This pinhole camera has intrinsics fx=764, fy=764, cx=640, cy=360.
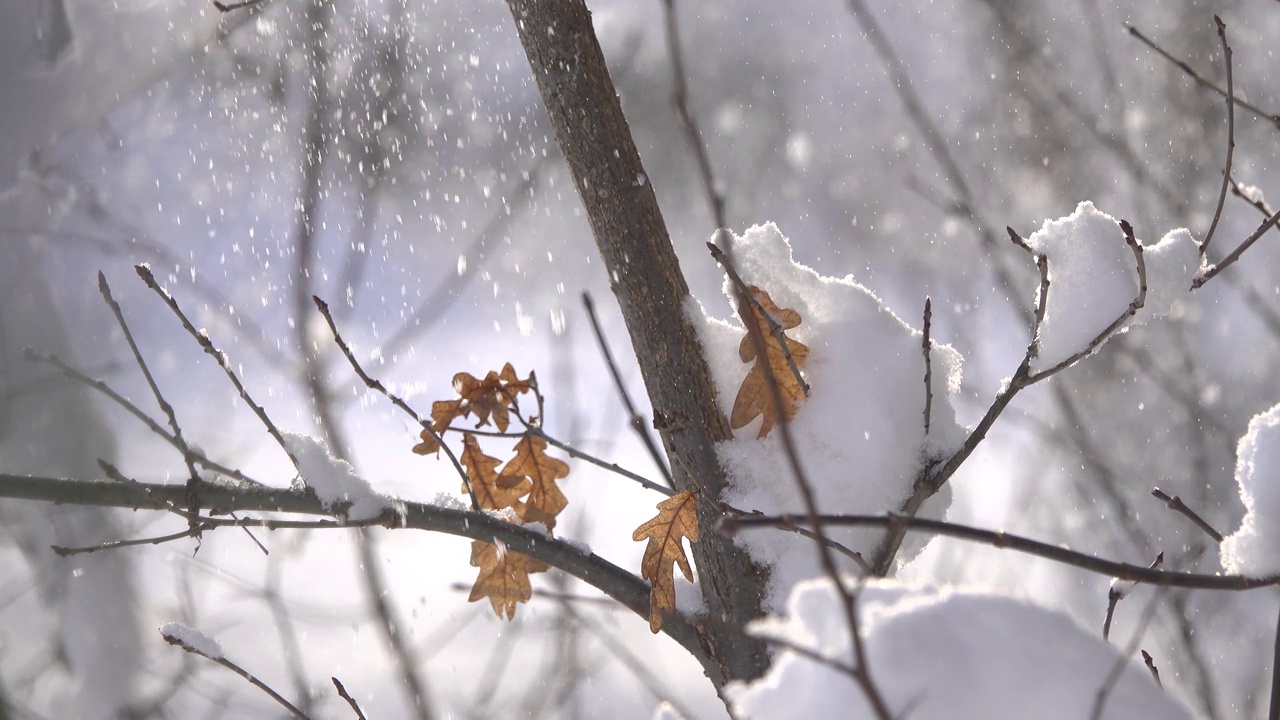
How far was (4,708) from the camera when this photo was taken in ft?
4.54

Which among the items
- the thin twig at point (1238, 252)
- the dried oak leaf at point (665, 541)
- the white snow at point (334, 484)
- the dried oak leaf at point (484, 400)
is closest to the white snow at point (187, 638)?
the white snow at point (334, 484)

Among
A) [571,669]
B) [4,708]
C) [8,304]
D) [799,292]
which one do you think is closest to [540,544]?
[799,292]

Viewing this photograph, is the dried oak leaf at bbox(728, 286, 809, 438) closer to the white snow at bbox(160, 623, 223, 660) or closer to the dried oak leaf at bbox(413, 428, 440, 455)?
the dried oak leaf at bbox(413, 428, 440, 455)

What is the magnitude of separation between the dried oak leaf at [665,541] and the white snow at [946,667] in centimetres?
35

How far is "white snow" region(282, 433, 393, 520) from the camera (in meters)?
0.71

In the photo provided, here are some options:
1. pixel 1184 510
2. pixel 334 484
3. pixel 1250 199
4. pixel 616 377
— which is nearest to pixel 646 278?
pixel 616 377

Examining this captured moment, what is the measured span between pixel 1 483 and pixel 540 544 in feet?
1.55

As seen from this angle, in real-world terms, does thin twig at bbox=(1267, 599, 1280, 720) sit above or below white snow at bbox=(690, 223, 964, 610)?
below

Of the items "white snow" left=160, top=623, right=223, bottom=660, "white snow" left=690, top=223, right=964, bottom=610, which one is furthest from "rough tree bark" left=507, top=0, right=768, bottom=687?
"white snow" left=160, top=623, right=223, bottom=660

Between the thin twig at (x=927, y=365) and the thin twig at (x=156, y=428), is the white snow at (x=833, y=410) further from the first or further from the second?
the thin twig at (x=156, y=428)

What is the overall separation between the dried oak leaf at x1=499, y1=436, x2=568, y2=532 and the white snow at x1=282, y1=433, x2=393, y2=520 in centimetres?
17

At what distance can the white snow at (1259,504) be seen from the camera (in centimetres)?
47

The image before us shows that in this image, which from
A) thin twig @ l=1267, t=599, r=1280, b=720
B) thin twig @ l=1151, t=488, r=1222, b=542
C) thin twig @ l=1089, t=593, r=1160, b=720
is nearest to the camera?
thin twig @ l=1089, t=593, r=1160, b=720

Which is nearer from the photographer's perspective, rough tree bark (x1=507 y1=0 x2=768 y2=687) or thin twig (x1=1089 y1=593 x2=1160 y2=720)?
thin twig (x1=1089 y1=593 x2=1160 y2=720)
